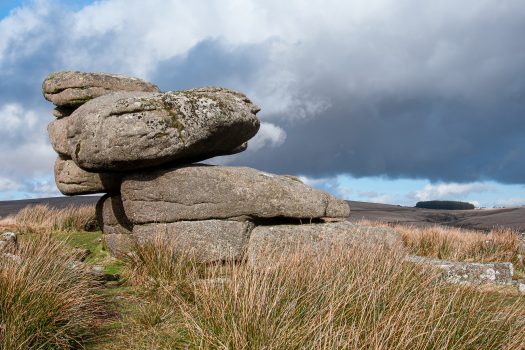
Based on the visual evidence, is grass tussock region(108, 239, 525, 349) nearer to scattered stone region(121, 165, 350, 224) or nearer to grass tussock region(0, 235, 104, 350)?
grass tussock region(0, 235, 104, 350)

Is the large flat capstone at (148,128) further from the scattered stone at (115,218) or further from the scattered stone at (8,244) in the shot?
the scattered stone at (8,244)

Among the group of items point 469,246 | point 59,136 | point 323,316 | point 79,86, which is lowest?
point 323,316

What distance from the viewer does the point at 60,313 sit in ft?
24.0

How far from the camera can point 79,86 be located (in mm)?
14500

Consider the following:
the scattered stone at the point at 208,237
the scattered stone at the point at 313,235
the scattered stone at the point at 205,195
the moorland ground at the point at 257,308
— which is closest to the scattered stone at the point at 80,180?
the scattered stone at the point at 205,195

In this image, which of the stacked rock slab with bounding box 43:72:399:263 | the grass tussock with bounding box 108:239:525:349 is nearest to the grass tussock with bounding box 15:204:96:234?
the stacked rock slab with bounding box 43:72:399:263

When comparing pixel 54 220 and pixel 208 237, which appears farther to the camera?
pixel 54 220

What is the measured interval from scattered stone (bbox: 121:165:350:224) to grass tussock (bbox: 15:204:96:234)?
8556 mm

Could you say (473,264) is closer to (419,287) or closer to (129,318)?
(419,287)

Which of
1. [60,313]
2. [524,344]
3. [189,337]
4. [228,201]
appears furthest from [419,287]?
[228,201]

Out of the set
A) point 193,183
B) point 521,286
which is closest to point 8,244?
point 193,183

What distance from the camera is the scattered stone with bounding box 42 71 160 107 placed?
570 inches

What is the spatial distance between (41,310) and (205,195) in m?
5.82

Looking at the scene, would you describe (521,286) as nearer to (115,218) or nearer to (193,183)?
(193,183)
